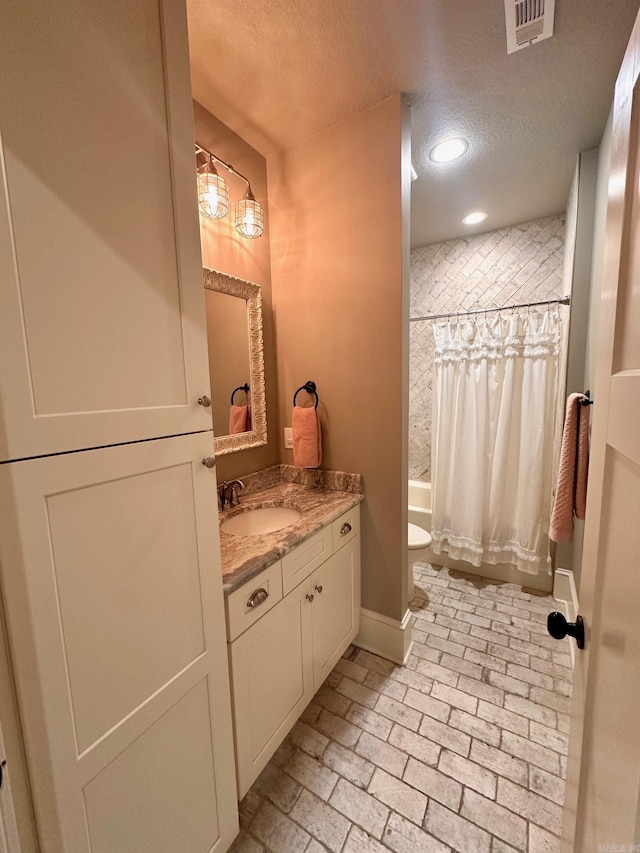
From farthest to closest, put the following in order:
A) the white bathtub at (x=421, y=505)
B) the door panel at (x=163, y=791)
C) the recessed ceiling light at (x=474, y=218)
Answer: the white bathtub at (x=421, y=505) < the recessed ceiling light at (x=474, y=218) < the door panel at (x=163, y=791)

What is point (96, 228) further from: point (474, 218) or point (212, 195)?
point (474, 218)

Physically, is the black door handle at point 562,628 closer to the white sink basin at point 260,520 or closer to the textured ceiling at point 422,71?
the white sink basin at point 260,520

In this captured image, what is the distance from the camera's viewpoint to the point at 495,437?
7.78 ft

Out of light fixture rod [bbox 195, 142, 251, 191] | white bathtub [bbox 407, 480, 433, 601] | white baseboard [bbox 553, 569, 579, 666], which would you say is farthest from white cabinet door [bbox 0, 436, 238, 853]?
white bathtub [bbox 407, 480, 433, 601]

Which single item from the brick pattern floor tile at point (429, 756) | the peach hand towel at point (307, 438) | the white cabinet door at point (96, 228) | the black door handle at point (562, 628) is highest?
the white cabinet door at point (96, 228)

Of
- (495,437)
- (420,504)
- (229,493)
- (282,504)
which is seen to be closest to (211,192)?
(229,493)

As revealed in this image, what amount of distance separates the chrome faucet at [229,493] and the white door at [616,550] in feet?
4.34

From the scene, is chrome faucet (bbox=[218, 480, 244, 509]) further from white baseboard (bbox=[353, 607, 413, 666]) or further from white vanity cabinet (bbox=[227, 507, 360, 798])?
white baseboard (bbox=[353, 607, 413, 666])

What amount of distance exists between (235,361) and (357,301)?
2.27 ft

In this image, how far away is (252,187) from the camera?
68.0 inches

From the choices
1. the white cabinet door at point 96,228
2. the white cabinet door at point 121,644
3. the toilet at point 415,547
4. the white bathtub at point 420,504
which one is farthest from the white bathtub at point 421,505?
the white cabinet door at point 96,228

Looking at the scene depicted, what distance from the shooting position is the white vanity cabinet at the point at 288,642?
1.05 meters

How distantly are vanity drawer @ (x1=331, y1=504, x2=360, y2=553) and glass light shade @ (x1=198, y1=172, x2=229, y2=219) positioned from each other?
4.88ft

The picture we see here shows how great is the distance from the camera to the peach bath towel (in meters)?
1.33
